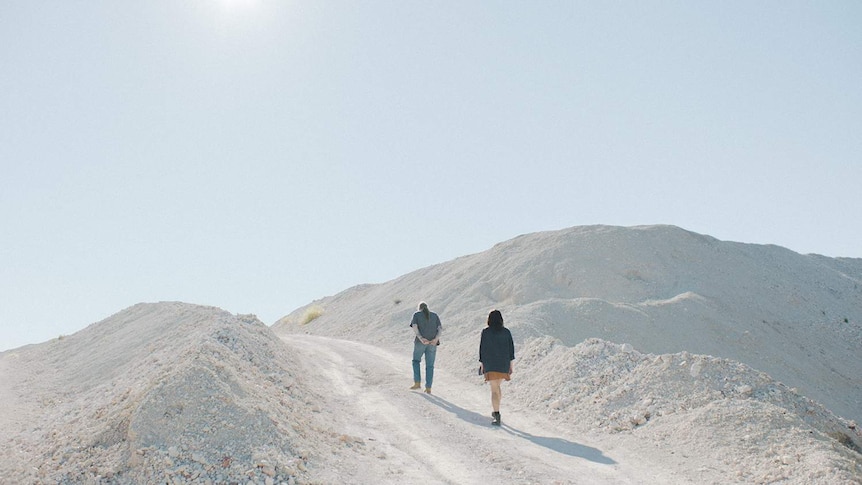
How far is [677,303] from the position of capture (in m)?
28.9

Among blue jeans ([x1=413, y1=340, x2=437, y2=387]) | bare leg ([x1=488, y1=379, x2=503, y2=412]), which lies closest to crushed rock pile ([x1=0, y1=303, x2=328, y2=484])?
blue jeans ([x1=413, y1=340, x2=437, y2=387])

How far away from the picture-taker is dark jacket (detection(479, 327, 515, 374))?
11.5 m

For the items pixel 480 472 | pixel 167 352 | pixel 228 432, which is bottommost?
pixel 480 472

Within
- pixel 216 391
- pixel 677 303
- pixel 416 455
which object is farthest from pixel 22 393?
pixel 677 303

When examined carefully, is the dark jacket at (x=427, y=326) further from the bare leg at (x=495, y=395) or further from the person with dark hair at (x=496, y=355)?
the bare leg at (x=495, y=395)

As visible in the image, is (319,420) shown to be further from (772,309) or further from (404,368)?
(772,309)

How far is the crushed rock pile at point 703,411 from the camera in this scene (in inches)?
342

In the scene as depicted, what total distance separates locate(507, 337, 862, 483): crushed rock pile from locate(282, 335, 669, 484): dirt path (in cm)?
99

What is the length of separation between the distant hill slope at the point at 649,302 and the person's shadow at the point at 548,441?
6.99 m

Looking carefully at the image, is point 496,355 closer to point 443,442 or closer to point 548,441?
point 548,441

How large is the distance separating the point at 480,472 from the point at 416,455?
1.12 metres

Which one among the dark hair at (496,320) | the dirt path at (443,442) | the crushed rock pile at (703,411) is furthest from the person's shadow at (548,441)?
the dark hair at (496,320)

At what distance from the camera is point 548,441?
1038 cm

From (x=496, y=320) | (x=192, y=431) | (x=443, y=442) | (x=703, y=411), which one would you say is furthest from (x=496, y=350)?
(x=192, y=431)
